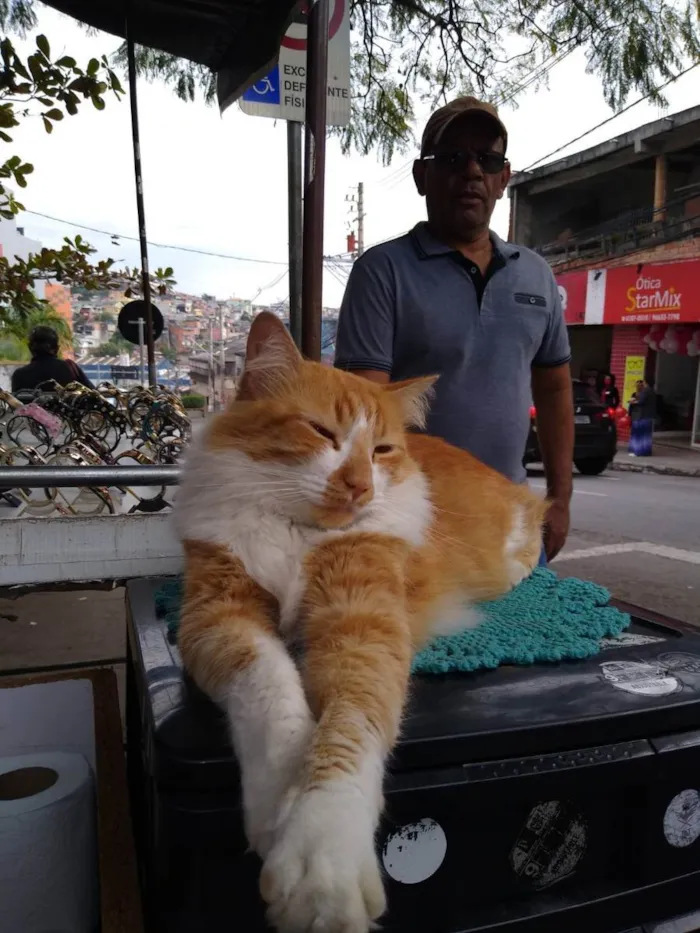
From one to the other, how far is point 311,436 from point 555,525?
125 cm

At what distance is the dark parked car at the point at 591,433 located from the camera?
10875 mm

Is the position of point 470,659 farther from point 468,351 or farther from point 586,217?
point 586,217

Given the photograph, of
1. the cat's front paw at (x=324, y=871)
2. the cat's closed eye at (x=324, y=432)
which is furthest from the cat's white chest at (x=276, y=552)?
the cat's front paw at (x=324, y=871)

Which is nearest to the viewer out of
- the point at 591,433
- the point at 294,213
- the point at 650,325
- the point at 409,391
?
the point at 409,391

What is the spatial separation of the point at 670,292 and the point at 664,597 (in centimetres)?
1169

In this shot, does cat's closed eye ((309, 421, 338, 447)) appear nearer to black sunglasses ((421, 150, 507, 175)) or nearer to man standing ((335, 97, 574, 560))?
man standing ((335, 97, 574, 560))

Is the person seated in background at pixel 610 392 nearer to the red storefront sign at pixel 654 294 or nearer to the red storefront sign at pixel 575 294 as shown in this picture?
the red storefront sign at pixel 654 294

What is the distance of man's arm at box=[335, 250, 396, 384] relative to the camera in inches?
71.6

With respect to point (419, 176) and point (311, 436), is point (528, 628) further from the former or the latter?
point (419, 176)

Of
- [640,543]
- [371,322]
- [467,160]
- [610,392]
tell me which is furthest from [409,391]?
[610,392]

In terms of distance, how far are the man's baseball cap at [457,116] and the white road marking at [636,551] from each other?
13.9 ft

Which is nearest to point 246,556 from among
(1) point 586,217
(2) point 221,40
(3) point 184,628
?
(3) point 184,628

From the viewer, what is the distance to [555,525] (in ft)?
7.15

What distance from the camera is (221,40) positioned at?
229 cm
